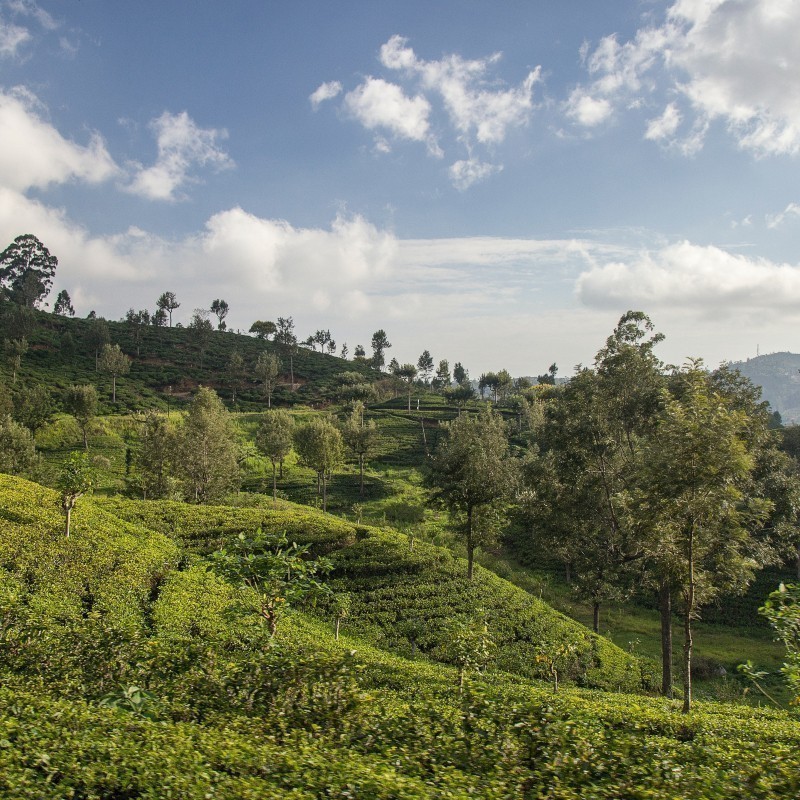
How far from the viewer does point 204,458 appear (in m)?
48.8

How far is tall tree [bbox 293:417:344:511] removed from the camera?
56.9 metres

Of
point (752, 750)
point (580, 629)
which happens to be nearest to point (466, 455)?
point (580, 629)

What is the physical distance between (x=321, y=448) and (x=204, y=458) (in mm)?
13069

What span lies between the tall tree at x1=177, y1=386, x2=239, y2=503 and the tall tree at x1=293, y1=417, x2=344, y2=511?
345 inches

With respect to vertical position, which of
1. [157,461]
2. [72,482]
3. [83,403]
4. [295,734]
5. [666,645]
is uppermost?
[83,403]

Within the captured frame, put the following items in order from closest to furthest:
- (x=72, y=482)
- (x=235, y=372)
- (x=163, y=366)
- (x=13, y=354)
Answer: (x=72, y=482)
(x=13, y=354)
(x=235, y=372)
(x=163, y=366)

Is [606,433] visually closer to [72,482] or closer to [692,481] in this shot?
[692,481]

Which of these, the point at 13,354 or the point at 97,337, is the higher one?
the point at 97,337

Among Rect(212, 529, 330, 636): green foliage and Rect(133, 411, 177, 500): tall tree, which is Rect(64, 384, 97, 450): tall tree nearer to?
Rect(133, 411, 177, 500): tall tree

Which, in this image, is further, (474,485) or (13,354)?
(13,354)

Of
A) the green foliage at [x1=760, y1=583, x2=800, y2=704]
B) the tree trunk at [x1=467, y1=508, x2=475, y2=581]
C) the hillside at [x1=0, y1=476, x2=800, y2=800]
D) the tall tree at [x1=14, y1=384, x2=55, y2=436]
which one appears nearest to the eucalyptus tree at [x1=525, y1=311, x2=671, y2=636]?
the tree trunk at [x1=467, y1=508, x2=475, y2=581]

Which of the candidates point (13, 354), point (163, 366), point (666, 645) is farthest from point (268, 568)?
point (163, 366)

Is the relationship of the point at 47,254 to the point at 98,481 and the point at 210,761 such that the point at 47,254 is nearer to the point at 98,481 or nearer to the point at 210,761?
the point at 98,481

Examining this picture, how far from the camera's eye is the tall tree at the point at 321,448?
56938mm
